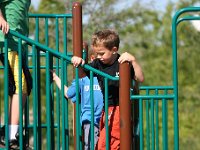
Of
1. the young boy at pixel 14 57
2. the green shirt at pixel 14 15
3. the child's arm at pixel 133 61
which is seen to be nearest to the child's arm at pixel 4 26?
the young boy at pixel 14 57

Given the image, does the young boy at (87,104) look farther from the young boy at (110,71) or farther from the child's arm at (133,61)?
the child's arm at (133,61)

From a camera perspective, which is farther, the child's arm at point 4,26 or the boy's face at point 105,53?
the boy's face at point 105,53

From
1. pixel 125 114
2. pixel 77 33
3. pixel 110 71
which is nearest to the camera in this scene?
pixel 125 114


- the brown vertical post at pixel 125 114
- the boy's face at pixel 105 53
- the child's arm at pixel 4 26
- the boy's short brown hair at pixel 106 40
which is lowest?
the brown vertical post at pixel 125 114

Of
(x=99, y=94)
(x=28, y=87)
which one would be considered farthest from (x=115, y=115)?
(x=28, y=87)

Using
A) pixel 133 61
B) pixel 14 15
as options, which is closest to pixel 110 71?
pixel 133 61

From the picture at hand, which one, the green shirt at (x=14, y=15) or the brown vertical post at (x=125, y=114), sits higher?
the green shirt at (x=14, y=15)

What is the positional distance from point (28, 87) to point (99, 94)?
59 cm

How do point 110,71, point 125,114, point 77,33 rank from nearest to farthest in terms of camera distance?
point 125,114 → point 77,33 → point 110,71

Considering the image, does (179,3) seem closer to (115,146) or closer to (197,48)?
(197,48)

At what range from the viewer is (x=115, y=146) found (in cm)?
688

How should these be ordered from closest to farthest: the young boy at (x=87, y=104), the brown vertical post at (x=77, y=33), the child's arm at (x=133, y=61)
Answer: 1. the child's arm at (x=133, y=61)
2. the brown vertical post at (x=77, y=33)
3. the young boy at (x=87, y=104)

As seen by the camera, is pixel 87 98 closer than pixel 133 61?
No

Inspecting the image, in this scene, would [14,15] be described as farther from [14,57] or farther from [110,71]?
[110,71]
